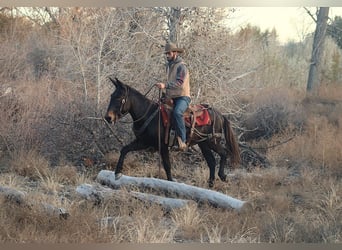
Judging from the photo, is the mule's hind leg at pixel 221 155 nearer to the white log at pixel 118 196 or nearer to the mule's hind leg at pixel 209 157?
the mule's hind leg at pixel 209 157

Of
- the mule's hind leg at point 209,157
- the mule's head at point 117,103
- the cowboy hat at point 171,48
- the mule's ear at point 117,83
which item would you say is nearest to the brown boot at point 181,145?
the mule's hind leg at point 209,157

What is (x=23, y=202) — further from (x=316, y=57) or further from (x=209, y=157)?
(x=316, y=57)

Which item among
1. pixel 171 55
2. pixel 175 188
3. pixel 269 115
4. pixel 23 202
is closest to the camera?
pixel 23 202

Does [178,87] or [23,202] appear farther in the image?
[178,87]

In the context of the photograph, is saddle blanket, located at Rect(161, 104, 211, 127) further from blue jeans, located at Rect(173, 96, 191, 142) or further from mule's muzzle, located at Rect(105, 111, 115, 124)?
mule's muzzle, located at Rect(105, 111, 115, 124)

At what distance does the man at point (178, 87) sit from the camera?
20.1ft

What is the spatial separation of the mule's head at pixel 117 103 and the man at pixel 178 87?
1.34 feet

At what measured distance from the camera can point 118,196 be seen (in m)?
5.95

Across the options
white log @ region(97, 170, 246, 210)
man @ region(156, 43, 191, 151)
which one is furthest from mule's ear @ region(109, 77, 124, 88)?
white log @ region(97, 170, 246, 210)

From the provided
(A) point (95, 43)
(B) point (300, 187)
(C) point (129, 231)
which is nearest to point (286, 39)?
(B) point (300, 187)

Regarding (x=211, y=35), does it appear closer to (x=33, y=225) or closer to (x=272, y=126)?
(x=272, y=126)

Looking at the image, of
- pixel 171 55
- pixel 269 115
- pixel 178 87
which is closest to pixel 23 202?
pixel 178 87

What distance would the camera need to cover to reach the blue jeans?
20.2 feet

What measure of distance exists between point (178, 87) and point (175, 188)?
3.49 feet
